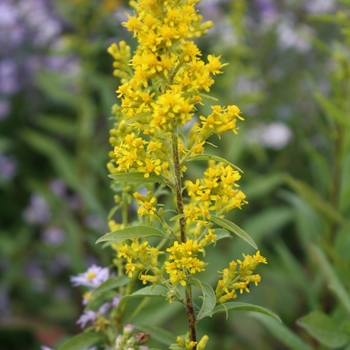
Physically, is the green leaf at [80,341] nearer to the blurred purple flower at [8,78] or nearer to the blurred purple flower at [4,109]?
the blurred purple flower at [4,109]

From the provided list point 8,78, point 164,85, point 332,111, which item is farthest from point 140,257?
point 8,78

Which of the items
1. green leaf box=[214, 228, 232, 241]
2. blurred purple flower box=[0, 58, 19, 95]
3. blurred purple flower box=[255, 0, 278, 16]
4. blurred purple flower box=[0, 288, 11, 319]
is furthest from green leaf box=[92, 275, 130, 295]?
blurred purple flower box=[255, 0, 278, 16]

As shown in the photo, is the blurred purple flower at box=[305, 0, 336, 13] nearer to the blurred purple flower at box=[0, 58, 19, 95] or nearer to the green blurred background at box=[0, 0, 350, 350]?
the green blurred background at box=[0, 0, 350, 350]

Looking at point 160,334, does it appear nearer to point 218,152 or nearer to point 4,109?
point 218,152

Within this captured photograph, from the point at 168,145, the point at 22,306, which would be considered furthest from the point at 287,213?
the point at 168,145

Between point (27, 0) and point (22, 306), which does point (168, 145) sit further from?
point (27, 0)

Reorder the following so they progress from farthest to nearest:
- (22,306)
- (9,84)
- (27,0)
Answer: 1. (27,0)
2. (9,84)
3. (22,306)

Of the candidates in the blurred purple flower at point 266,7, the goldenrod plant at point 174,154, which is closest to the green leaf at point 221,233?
the goldenrod plant at point 174,154
